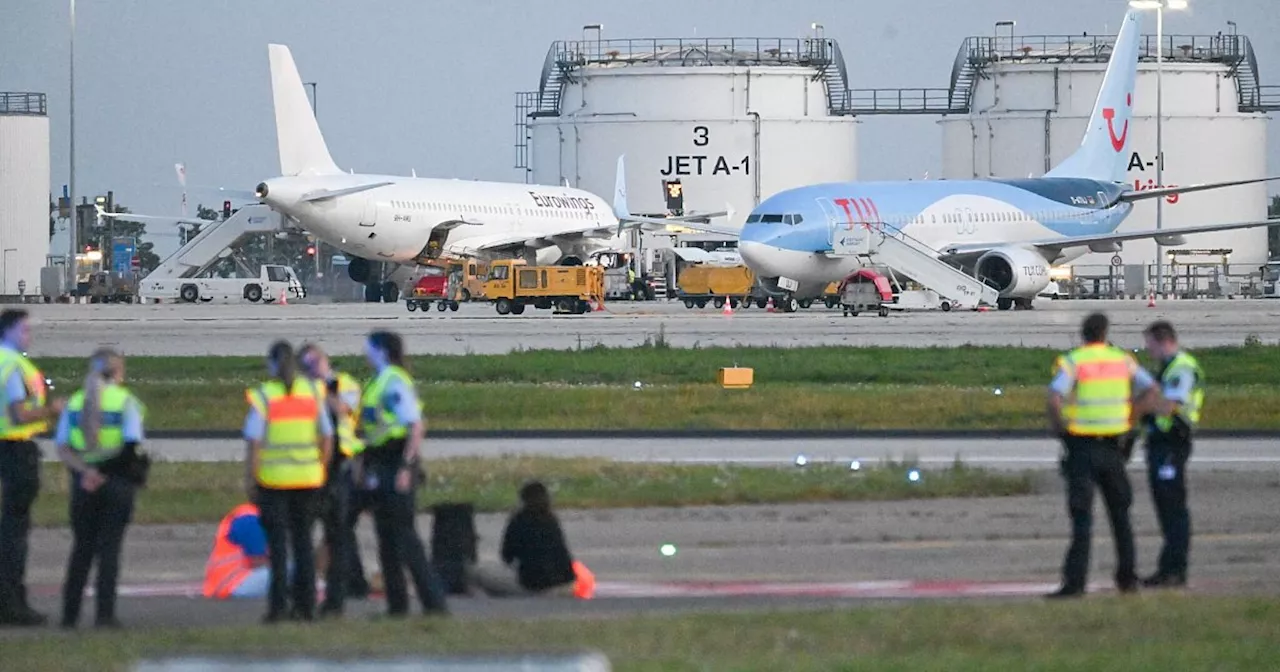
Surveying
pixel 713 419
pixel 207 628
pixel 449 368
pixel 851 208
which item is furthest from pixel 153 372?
A: pixel 851 208

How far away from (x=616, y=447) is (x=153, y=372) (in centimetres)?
1237

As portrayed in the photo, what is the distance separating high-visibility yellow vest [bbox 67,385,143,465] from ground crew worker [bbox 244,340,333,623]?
2.32 ft

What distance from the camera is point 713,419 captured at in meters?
24.7

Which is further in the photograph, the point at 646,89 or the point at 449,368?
the point at 646,89

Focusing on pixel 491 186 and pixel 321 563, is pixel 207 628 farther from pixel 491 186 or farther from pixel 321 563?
pixel 491 186

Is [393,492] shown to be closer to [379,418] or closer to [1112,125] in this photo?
[379,418]

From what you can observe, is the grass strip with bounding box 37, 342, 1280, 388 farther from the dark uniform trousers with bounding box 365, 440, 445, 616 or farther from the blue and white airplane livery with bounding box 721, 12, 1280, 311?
the blue and white airplane livery with bounding box 721, 12, 1280, 311

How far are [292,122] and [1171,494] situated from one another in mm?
52398

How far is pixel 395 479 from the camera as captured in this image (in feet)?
37.7

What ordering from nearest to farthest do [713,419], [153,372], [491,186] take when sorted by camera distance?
[713,419], [153,372], [491,186]

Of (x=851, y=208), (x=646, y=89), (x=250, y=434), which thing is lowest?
(x=250, y=434)

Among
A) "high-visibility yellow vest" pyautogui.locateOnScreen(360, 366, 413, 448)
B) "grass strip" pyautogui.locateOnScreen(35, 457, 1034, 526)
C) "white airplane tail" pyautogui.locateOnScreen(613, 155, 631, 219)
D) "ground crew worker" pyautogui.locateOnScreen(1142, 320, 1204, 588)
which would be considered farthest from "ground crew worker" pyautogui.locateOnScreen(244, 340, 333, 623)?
"white airplane tail" pyautogui.locateOnScreen(613, 155, 631, 219)

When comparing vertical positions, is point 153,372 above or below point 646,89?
below

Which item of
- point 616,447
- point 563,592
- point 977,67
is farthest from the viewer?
point 977,67
